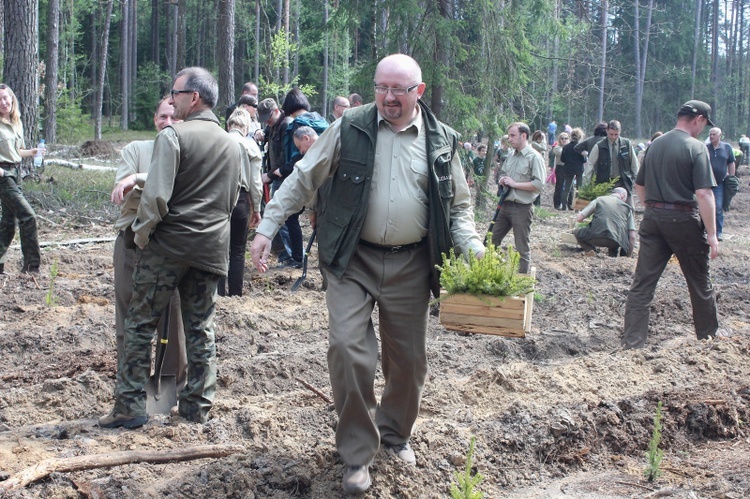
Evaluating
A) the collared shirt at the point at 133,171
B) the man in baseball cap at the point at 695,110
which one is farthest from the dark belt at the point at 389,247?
the man in baseball cap at the point at 695,110

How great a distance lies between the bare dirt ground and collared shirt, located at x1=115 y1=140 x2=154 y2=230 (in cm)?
122

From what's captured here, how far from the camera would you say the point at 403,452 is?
4.49m

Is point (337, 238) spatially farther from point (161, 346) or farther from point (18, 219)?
point (18, 219)

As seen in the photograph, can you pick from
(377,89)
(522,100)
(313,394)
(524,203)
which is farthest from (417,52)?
(377,89)

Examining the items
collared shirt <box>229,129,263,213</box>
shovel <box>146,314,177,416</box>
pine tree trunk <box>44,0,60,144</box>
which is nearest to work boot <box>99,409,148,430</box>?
shovel <box>146,314,177,416</box>

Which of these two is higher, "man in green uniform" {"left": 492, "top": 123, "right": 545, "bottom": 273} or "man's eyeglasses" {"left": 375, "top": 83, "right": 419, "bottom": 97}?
"man's eyeglasses" {"left": 375, "top": 83, "right": 419, "bottom": 97}

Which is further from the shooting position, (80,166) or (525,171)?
(80,166)

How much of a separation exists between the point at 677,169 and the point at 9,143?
685 centimetres

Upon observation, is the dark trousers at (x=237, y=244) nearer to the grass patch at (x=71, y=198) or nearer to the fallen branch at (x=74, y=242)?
the fallen branch at (x=74, y=242)

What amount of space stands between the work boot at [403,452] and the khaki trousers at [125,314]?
1.58 metres

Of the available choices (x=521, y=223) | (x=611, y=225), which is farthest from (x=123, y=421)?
(x=611, y=225)

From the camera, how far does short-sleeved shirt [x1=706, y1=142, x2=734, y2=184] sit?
1517cm

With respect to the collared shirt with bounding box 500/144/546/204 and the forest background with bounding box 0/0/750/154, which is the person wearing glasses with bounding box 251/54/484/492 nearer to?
the collared shirt with bounding box 500/144/546/204

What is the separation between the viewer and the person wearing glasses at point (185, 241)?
180 inches
